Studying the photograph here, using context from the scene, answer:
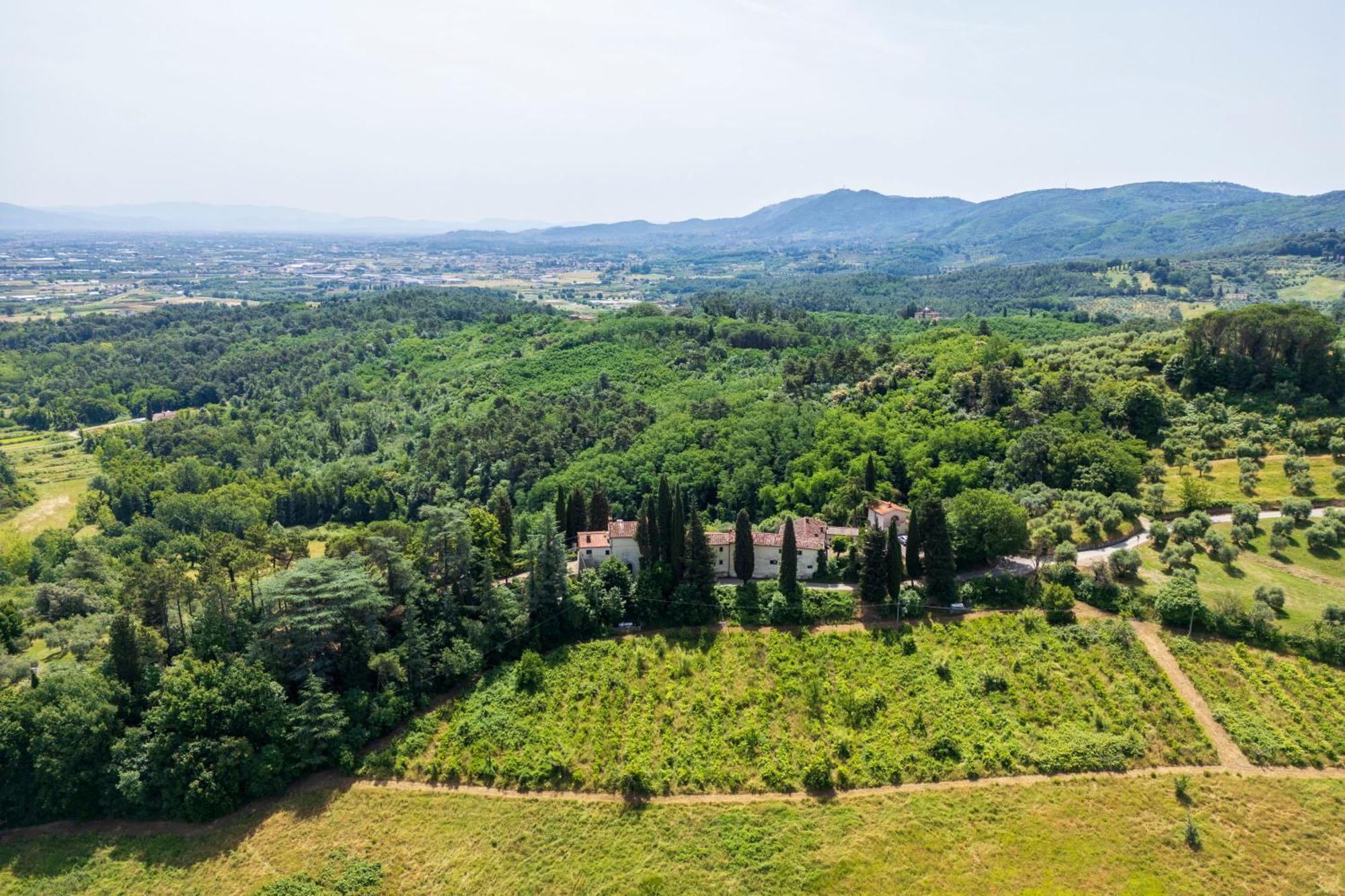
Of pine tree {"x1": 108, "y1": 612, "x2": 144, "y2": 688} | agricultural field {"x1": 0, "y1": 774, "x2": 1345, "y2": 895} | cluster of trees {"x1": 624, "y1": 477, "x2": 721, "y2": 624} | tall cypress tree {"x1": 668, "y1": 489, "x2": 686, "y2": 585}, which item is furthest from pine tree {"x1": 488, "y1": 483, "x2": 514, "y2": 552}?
pine tree {"x1": 108, "y1": 612, "x2": 144, "y2": 688}

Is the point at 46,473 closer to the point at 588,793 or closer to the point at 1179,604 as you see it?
the point at 588,793

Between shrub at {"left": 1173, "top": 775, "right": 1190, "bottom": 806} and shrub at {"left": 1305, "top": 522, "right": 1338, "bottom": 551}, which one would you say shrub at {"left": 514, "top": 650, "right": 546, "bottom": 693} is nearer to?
shrub at {"left": 1173, "top": 775, "right": 1190, "bottom": 806}

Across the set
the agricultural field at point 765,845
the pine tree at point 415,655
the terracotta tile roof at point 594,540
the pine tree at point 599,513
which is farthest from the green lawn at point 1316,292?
the pine tree at point 415,655

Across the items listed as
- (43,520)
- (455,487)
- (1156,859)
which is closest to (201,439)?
(43,520)

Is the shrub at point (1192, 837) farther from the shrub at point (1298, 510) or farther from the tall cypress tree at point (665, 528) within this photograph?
the tall cypress tree at point (665, 528)

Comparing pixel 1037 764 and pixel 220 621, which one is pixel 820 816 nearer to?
pixel 1037 764

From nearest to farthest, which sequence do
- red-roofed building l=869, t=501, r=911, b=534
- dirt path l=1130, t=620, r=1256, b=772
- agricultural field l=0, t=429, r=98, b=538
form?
dirt path l=1130, t=620, r=1256, b=772 < red-roofed building l=869, t=501, r=911, b=534 < agricultural field l=0, t=429, r=98, b=538
